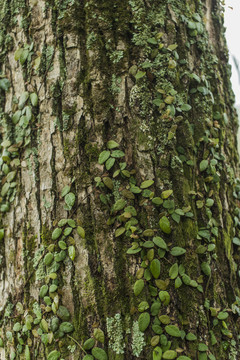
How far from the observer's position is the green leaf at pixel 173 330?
1.28 m

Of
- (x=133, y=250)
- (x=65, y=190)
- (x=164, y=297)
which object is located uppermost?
(x=65, y=190)

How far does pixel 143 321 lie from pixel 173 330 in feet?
0.45

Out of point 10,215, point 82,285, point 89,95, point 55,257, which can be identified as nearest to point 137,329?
point 82,285

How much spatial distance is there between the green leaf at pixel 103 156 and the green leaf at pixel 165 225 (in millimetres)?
393

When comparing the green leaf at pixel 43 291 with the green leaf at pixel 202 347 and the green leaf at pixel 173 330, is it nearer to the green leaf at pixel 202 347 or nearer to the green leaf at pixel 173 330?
the green leaf at pixel 173 330

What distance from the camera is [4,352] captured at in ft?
5.11

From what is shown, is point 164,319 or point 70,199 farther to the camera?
point 70,199

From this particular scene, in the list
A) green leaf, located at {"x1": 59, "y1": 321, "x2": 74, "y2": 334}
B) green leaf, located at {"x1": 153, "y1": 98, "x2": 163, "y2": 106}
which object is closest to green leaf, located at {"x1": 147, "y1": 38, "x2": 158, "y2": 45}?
green leaf, located at {"x1": 153, "y1": 98, "x2": 163, "y2": 106}

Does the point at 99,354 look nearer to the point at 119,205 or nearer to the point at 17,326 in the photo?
the point at 17,326

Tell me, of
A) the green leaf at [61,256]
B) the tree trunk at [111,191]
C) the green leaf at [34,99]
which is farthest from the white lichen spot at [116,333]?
the green leaf at [34,99]

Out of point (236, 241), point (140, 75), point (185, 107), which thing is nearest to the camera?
point (140, 75)

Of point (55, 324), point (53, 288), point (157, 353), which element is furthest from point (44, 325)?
point (157, 353)

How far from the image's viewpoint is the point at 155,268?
4.34 feet

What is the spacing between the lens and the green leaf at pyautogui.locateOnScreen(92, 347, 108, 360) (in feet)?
4.15
